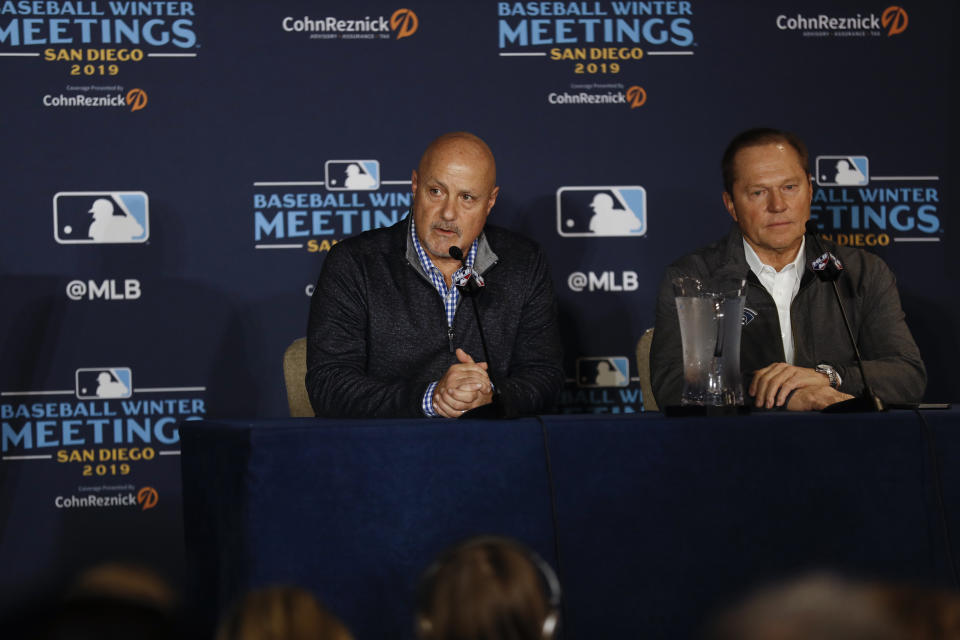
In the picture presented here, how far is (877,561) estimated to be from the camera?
6.89 ft

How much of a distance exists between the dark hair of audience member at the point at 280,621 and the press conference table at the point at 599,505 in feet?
3.64

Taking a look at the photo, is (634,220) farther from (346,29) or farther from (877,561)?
(877,561)

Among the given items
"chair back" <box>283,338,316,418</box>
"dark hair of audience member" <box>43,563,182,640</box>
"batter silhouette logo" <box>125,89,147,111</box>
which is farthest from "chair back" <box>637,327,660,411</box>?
"dark hair of audience member" <box>43,563,182,640</box>

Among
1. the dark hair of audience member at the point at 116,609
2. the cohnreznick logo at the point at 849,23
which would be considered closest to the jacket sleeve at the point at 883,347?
the cohnreznick logo at the point at 849,23

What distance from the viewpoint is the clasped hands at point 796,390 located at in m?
2.47

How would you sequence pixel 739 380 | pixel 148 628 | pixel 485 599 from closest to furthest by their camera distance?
pixel 148 628 < pixel 485 599 < pixel 739 380

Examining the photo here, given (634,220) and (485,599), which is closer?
(485,599)

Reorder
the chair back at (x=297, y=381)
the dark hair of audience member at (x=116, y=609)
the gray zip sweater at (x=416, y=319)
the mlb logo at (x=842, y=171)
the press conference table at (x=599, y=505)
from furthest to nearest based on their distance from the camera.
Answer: the mlb logo at (x=842, y=171) → the chair back at (x=297, y=381) → the gray zip sweater at (x=416, y=319) → the press conference table at (x=599, y=505) → the dark hair of audience member at (x=116, y=609)

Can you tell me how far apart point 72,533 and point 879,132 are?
3565 millimetres

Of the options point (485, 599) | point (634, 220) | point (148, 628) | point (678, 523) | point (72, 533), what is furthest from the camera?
point (634, 220)

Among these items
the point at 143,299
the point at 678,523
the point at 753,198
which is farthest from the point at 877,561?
the point at 143,299

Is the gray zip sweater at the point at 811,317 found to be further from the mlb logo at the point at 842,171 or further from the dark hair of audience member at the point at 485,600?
the dark hair of audience member at the point at 485,600

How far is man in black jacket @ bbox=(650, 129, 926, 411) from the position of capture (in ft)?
9.88

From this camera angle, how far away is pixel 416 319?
3074mm
